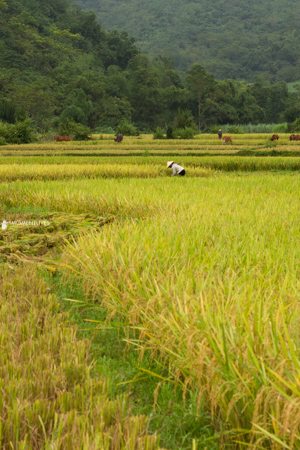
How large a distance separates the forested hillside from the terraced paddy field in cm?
8192

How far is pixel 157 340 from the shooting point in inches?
58.2

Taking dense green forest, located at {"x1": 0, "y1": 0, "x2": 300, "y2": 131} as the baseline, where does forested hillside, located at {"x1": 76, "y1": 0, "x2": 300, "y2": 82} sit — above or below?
above

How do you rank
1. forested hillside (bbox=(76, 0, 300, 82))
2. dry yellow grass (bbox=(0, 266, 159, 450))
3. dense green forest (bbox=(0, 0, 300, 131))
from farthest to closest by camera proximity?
forested hillside (bbox=(76, 0, 300, 82)), dense green forest (bbox=(0, 0, 300, 131)), dry yellow grass (bbox=(0, 266, 159, 450))

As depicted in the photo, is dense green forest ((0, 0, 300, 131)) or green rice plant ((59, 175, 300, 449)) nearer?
green rice plant ((59, 175, 300, 449))

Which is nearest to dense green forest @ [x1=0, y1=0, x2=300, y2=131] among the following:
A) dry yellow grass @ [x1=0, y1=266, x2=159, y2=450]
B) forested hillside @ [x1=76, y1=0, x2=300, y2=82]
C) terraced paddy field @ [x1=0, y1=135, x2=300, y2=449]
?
terraced paddy field @ [x1=0, y1=135, x2=300, y2=449]

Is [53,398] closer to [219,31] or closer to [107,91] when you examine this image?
[107,91]

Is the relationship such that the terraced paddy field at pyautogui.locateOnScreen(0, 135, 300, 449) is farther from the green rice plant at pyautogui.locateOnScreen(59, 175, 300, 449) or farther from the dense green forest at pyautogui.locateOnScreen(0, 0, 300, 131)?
the dense green forest at pyautogui.locateOnScreen(0, 0, 300, 131)

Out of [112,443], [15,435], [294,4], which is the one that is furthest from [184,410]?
[294,4]

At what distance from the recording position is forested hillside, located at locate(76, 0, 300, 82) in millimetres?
80750

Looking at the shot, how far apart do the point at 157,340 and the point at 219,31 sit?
367ft

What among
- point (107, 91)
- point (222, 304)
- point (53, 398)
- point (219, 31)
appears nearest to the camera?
point (53, 398)

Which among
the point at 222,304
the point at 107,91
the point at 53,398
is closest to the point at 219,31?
the point at 107,91

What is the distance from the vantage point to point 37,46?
1839 inches

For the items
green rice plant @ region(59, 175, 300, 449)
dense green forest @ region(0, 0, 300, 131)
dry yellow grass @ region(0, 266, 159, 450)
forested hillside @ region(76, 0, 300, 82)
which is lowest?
dry yellow grass @ region(0, 266, 159, 450)
